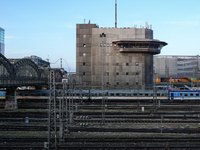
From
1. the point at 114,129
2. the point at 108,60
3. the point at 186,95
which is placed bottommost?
the point at 114,129

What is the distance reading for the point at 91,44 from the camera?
81250 millimetres

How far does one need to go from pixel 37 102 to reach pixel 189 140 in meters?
50.5

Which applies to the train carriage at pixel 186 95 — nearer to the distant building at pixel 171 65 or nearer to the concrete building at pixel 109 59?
the concrete building at pixel 109 59

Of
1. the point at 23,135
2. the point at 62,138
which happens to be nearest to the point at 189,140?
the point at 62,138

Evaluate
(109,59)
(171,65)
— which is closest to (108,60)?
(109,59)

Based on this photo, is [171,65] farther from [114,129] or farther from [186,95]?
[114,129]

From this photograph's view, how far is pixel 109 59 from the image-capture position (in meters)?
81.2

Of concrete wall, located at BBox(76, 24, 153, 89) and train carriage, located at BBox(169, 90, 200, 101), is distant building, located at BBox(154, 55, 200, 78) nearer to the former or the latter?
concrete wall, located at BBox(76, 24, 153, 89)

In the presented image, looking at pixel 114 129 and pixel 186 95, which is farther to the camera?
pixel 186 95

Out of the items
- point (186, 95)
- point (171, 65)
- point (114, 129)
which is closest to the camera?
point (114, 129)

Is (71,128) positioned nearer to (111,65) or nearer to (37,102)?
(37,102)

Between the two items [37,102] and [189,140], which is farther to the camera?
[37,102]

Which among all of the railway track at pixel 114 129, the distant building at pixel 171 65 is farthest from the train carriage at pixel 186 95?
the distant building at pixel 171 65

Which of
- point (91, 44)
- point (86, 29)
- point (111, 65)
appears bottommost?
point (111, 65)
